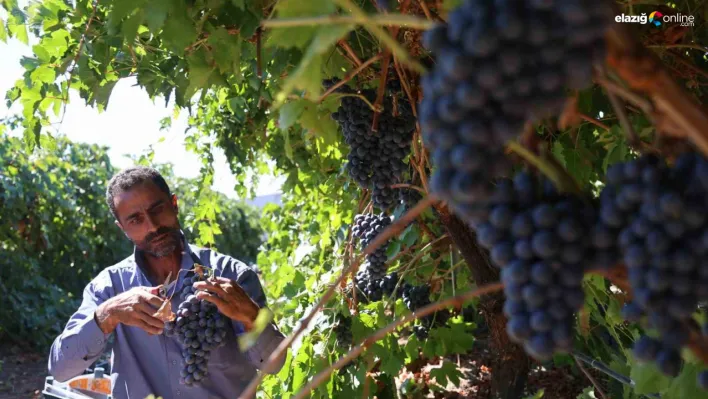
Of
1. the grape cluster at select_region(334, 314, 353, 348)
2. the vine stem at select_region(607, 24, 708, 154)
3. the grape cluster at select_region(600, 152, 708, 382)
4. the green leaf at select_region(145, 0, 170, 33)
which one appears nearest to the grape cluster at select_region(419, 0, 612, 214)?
the vine stem at select_region(607, 24, 708, 154)

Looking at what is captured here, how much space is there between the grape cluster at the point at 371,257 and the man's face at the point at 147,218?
89 cm

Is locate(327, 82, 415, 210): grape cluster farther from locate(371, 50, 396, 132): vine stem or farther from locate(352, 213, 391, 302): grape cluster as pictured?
locate(352, 213, 391, 302): grape cluster

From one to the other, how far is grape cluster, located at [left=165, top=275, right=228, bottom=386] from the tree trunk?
969 mm

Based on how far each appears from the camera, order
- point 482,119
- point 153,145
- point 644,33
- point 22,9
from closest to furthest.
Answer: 1. point 482,119
2. point 644,33
3. point 22,9
4. point 153,145

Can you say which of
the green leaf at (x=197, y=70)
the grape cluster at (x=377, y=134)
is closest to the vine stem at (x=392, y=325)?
the grape cluster at (x=377, y=134)

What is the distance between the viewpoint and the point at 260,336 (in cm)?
263

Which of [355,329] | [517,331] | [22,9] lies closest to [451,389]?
[355,329]

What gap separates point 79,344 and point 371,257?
128cm

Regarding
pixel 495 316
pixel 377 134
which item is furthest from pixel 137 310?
pixel 495 316

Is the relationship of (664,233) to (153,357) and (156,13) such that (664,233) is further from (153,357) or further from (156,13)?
(153,357)

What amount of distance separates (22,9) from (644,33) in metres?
2.29

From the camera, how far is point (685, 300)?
71 centimetres

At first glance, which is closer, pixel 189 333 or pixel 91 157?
pixel 189 333

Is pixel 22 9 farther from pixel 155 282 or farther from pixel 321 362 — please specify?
pixel 321 362
